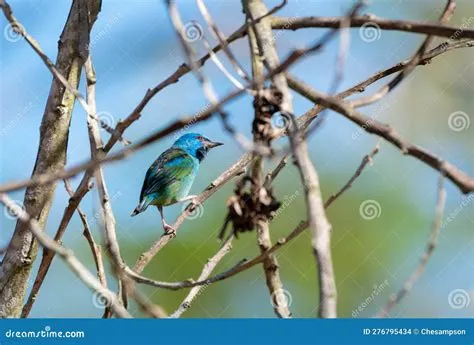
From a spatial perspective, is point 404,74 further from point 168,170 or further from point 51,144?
point 168,170

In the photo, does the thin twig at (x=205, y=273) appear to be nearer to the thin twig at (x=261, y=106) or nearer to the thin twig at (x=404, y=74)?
the thin twig at (x=261, y=106)

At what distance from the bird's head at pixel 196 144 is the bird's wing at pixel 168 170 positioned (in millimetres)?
183

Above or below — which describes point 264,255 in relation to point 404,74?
below

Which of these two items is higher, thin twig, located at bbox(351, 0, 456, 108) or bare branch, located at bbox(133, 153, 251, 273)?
thin twig, located at bbox(351, 0, 456, 108)

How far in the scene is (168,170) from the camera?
5.40 meters

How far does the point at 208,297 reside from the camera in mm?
5789

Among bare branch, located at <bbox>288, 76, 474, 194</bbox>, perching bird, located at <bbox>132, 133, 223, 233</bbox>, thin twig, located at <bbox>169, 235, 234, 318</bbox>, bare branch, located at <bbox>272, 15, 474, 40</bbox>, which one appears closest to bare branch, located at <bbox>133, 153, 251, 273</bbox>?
thin twig, located at <bbox>169, 235, 234, 318</bbox>

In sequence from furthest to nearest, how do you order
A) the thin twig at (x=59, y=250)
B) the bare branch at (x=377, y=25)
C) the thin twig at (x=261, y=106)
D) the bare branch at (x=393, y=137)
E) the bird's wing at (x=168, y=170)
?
1. the bird's wing at (x=168, y=170)
2. the bare branch at (x=377, y=25)
3. the thin twig at (x=261, y=106)
4. the bare branch at (x=393, y=137)
5. the thin twig at (x=59, y=250)

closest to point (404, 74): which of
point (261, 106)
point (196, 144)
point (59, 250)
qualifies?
point (261, 106)

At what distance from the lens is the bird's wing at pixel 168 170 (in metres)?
5.24

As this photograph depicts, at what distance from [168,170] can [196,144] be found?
1.99 ft

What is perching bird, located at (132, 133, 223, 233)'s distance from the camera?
5.20 meters

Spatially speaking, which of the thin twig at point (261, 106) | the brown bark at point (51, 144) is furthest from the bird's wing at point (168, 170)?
the thin twig at point (261, 106)

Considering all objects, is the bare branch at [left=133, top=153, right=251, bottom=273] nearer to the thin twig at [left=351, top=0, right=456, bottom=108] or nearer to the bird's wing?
the thin twig at [left=351, top=0, right=456, bottom=108]
